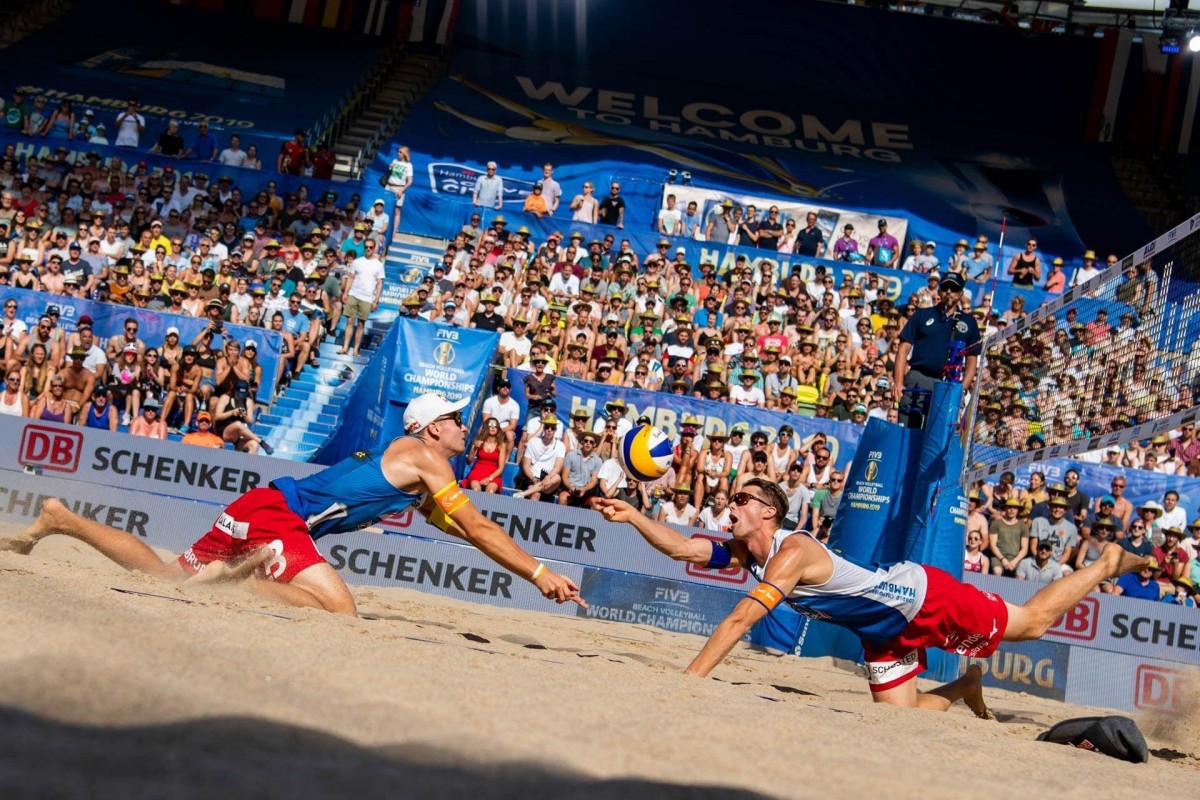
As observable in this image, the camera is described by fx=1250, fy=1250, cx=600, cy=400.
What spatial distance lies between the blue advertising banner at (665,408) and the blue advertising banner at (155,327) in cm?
262

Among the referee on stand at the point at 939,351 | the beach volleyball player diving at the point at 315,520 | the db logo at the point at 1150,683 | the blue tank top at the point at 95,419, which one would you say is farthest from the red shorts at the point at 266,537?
the blue tank top at the point at 95,419

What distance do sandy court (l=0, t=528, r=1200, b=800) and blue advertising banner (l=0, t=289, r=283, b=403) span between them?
8.22m

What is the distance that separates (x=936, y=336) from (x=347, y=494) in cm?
481

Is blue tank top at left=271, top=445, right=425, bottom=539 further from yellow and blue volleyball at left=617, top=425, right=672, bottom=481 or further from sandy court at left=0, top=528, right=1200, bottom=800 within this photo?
yellow and blue volleyball at left=617, top=425, right=672, bottom=481

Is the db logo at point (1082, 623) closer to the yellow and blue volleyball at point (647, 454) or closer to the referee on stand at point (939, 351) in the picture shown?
the referee on stand at point (939, 351)

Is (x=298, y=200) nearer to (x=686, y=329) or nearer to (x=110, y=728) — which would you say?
(x=686, y=329)

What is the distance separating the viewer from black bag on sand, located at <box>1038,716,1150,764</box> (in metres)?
4.70

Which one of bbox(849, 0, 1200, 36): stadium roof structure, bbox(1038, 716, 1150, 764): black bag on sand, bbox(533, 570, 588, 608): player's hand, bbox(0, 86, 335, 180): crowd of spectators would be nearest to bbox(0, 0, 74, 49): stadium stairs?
bbox(0, 86, 335, 180): crowd of spectators

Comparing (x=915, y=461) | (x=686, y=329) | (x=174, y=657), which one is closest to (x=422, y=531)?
(x=915, y=461)

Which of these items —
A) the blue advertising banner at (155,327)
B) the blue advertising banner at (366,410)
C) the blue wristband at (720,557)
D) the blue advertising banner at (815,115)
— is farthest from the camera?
the blue advertising banner at (815,115)

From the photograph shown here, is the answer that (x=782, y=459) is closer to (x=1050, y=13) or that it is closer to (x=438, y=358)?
(x=438, y=358)

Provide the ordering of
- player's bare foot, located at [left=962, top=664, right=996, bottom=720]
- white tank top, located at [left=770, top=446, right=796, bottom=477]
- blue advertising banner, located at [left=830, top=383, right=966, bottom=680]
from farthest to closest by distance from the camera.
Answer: white tank top, located at [left=770, top=446, right=796, bottom=477] → blue advertising banner, located at [left=830, top=383, right=966, bottom=680] → player's bare foot, located at [left=962, top=664, right=996, bottom=720]

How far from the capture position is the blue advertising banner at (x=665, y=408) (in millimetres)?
12555

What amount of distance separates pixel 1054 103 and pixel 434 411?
21339mm
